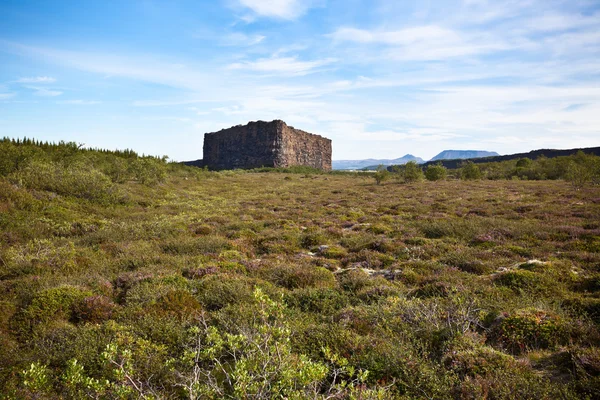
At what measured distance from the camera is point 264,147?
93.8 metres

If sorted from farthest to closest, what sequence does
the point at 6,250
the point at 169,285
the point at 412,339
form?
the point at 6,250, the point at 169,285, the point at 412,339

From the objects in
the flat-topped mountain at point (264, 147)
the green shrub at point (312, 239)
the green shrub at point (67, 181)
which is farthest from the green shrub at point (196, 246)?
the flat-topped mountain at point (264, 147)

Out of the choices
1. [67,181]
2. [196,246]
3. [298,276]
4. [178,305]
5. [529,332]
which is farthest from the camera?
[67,181]

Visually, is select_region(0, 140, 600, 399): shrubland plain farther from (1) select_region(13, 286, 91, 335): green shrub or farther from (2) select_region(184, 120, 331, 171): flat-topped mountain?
(2) select_region(184, 120, 331, 171): flat-topped mountain

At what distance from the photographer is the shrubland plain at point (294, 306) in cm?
402

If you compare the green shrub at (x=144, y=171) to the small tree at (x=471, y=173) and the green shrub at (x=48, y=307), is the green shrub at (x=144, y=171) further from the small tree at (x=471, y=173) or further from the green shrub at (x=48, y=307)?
the small tree at (x=471, y=173)

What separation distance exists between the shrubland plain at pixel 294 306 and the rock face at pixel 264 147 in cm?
7729

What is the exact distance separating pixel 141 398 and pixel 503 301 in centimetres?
693

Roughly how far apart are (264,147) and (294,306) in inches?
3520

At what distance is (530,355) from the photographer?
486 cm

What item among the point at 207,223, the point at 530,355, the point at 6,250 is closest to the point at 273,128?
the point at 207,223

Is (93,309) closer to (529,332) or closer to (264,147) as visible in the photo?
(529,332)

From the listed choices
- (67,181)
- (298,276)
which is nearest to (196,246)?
Answer: (298,276)

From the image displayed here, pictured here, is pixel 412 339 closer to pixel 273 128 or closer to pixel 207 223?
pixel 207 223
